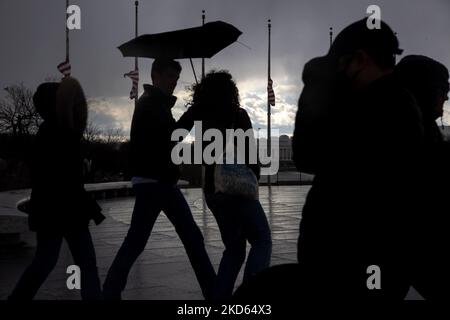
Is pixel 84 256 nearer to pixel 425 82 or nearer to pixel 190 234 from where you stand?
pixel 190 234

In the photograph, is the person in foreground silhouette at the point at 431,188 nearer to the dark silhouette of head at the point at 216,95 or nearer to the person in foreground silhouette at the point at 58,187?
the dark silhouette of head at the point at 216,95

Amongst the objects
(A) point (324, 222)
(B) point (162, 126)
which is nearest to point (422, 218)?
(A) point (324, 222)

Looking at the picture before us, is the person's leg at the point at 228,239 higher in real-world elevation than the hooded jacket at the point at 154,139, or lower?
lower

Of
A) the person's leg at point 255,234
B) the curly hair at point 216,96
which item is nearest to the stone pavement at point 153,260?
the person's leg at point 255,234

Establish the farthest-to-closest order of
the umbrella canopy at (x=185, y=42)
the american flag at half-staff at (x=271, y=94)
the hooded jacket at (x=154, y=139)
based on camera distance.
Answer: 1. the american flag at half-staff at (x=271, y=94)
2. the umbrella canopy at (x=185, y=42)
3. the hooded jacket at (x=154, y=139)

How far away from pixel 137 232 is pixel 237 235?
0.70 metres

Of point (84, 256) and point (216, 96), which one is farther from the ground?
point (216, 96)

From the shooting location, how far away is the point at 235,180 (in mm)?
4254

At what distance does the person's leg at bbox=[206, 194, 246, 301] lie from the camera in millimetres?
4308

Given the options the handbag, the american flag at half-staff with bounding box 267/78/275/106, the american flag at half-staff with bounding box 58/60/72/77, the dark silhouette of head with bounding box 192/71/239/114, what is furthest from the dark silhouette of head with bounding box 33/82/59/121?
the american flag at half-staff with bounding box 267/78/275/106

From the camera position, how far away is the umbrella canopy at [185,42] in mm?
5215

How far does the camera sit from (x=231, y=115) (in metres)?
4.34

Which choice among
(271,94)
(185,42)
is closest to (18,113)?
(271,94)
